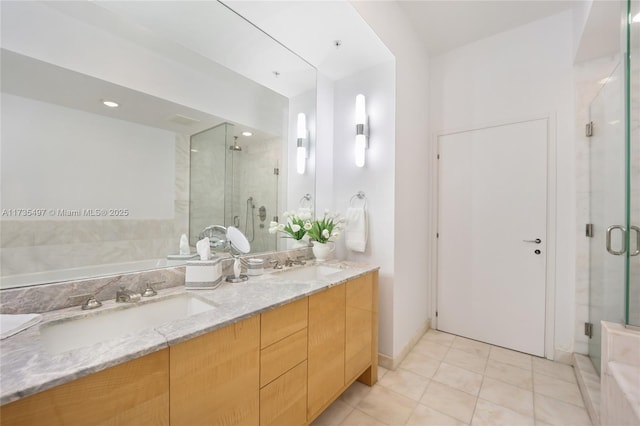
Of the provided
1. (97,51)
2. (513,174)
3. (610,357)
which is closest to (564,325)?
(610,357)

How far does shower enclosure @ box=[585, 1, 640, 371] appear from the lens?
4.21 ft

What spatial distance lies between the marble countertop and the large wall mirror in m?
0.31

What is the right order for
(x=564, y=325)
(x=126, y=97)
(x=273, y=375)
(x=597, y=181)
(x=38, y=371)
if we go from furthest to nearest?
1. (x=564, y=325)
2. (x=597, y=181)
3. (x=126, y=97)
4. (x=273, y=375)
5. (x=38, y=371)

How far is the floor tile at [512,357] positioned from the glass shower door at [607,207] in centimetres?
41

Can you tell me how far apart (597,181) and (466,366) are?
1736mm

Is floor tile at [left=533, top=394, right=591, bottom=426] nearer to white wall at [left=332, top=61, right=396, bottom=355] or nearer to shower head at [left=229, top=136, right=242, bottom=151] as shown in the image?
white wall at [left=332, top=61, right=396, bottom=355]

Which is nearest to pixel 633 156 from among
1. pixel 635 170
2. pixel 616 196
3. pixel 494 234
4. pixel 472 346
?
pixel 635 170

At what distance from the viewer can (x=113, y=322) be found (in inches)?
39.5

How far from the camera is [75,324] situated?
0.92m

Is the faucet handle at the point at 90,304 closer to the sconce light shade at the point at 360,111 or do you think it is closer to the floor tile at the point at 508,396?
the sconce light shade at the point at 360,111

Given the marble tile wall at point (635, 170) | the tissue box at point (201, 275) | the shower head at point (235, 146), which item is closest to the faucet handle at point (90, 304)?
the tissue box at point (201, 275)

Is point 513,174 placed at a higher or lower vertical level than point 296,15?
lower

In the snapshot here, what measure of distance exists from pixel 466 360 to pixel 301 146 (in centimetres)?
226

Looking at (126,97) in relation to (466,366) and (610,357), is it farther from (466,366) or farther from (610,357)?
(466,366)
